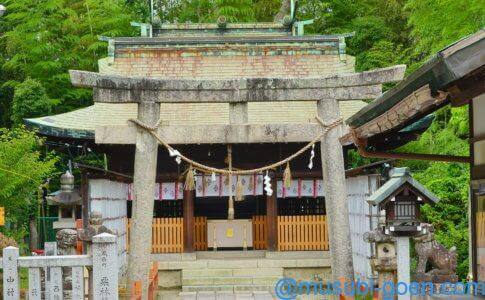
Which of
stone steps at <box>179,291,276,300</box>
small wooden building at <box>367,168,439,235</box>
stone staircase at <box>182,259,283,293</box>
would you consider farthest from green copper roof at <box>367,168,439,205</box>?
Answer: stone staircase at <box>182,259,283,293</box>

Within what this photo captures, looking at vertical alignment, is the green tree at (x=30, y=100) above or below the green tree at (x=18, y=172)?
above

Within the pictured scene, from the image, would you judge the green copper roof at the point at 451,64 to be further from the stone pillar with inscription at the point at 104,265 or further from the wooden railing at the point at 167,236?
the wooden railing at the point at 167,236

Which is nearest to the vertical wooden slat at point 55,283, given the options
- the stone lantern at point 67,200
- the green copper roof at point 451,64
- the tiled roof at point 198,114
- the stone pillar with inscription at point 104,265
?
the stone pillar with inscription at point 104,265

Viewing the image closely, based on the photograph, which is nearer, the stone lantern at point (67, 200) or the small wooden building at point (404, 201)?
the small wooden building at point (404, 201)

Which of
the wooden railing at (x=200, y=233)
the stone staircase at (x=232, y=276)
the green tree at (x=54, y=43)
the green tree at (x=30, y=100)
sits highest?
the green tree at (x=54, y=43)

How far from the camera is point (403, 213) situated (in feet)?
34.0

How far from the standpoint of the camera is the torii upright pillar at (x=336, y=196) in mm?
14188

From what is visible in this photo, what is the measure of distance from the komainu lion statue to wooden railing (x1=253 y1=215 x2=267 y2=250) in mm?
11276

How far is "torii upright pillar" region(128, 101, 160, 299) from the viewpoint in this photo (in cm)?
1377

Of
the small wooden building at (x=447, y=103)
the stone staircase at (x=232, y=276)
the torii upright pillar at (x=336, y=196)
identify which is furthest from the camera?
the stone staircase at (x=232, y=276)

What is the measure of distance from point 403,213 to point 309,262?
34.1 ft

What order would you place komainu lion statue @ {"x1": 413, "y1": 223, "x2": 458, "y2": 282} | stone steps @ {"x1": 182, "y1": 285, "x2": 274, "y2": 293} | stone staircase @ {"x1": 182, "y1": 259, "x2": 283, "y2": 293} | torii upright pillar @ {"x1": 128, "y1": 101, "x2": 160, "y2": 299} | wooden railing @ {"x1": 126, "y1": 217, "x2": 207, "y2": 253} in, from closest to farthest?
komainu lion statue @ {"x1": 413, "y1": 223, "x2": 458, "y2": 282} → torii upright pillar @ {"x1": 128, "y1": 101, "x2": 160, "y2": 299} → stone steps @ {"x1": 182, "y1": 285, "x2": 274, "y2": 293} → stone staircase @ {"x1": 182, "y1": 259, "x2": 283, "y2": 293} → wooden railing @ {"x1": 126, "y1": 217, "x2": 207, "y2": 253}

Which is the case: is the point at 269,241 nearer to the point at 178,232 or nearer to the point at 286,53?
the point at 178,232

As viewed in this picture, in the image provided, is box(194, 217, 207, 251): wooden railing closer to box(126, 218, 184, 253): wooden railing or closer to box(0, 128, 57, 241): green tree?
box(126, 218, 184, 253): wooden railing
